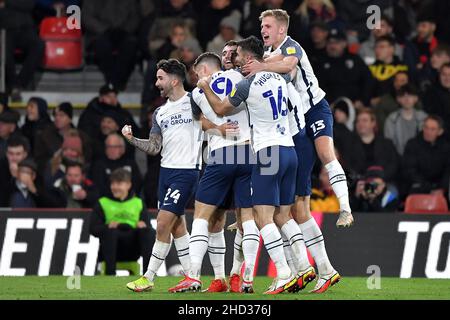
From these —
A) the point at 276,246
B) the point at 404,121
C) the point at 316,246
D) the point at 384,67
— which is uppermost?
the point at 384,67

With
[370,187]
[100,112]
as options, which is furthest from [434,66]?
[100,112]

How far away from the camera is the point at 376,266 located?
18766 mm

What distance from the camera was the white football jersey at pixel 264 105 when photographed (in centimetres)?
1377

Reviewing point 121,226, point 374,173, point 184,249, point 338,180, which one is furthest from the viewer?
point 374,173

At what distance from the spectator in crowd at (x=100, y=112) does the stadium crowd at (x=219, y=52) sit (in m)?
0.02

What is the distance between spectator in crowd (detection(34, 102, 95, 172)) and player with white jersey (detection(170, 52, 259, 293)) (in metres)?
7.40

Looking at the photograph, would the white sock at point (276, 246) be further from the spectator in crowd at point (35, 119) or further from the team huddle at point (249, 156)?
the spectator in crowd at point (35, 119)

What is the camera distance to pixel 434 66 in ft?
75.4

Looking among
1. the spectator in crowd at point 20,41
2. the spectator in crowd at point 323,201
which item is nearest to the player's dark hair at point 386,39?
the spectator in crowd at point 323,201

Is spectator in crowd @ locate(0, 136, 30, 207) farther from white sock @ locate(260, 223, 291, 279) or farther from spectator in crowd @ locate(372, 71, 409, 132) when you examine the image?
white sock @ locate(260, 223, 291, 279)

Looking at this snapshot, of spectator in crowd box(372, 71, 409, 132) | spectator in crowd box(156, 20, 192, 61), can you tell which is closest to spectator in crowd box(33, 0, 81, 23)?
spectator in crowd box(156, 20, 192, 61)

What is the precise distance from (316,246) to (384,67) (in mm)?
9023

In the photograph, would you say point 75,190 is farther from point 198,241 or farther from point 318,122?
point 318,122

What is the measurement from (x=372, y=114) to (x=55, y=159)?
5.19 meters
